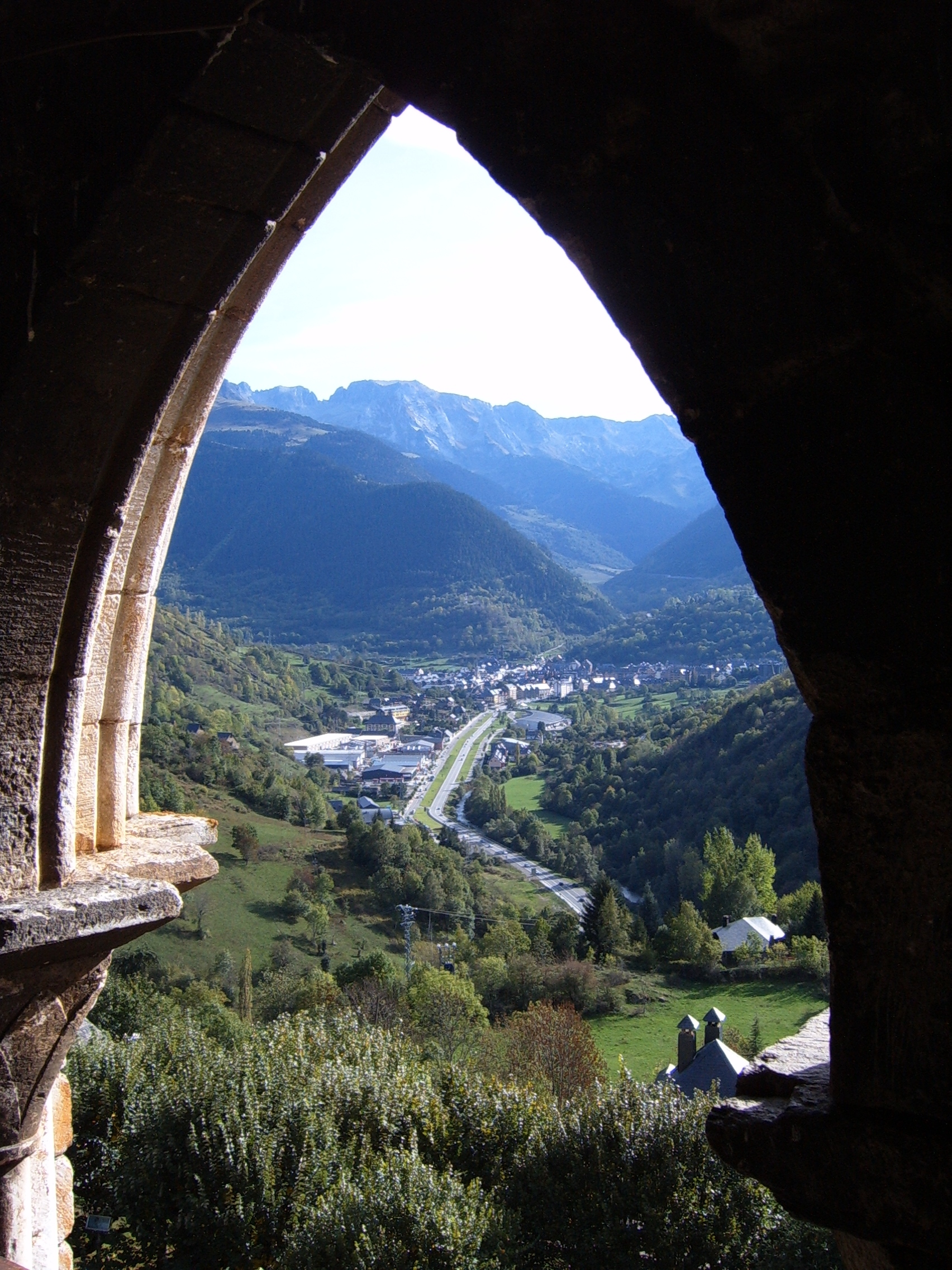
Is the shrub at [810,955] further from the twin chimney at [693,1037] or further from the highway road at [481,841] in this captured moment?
the twin chimney at [693,1037]

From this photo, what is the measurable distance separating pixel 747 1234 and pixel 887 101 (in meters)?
11.5

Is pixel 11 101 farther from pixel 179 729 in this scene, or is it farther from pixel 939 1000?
pixel 179 729

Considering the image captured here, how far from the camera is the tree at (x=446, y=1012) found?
24.2 meters

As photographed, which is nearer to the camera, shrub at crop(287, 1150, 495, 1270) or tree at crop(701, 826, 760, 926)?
shrub at crop(287, 1150, 495, 1270)

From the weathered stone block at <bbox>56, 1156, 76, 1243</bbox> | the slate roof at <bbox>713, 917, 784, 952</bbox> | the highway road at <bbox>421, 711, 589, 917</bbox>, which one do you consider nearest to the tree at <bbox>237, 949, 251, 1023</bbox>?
the highway road at <bbox>421, 711, 589, 917</bbox>

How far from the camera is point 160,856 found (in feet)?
8.19

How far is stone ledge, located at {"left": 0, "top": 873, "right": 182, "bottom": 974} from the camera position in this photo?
6.35 ft

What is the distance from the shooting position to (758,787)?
45.4 metres

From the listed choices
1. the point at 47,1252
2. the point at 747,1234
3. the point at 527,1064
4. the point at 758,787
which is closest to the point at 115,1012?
the point at 527,1064

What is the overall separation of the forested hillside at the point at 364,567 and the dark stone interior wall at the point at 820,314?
121688mm

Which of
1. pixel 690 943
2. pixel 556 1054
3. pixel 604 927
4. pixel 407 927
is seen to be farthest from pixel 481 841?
pixel 556 1054

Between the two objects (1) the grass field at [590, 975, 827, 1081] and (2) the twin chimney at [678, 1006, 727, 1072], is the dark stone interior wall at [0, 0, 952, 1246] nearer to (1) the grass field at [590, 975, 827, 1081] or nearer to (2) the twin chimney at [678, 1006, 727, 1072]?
(2) the twin chimney at [678, 1006, 727, 1072]

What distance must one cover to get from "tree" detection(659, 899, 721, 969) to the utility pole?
949 cm

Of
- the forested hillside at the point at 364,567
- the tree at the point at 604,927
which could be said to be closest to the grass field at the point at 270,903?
the tree at the point at 604,927
